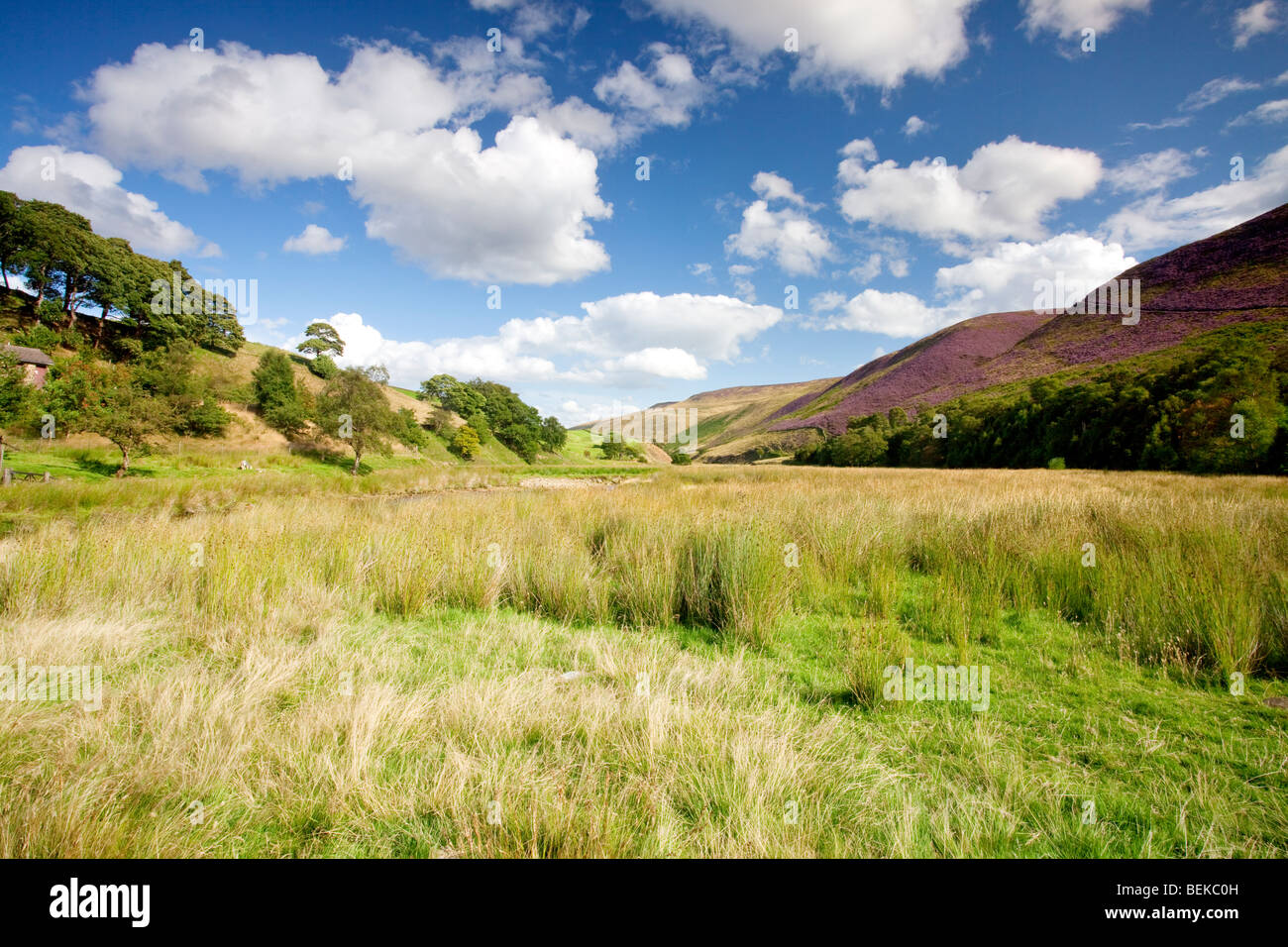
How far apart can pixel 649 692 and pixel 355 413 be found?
126ft

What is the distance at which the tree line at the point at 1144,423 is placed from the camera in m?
17.4

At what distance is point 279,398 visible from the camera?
40281mm

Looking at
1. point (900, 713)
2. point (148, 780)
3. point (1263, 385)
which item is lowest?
point (900, 713)

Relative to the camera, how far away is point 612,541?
6707mm

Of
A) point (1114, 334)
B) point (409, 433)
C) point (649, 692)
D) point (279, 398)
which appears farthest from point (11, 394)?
point (1114, 334)

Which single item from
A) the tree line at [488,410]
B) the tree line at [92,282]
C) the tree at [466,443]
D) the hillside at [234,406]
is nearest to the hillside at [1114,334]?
the tree line at [488,410]

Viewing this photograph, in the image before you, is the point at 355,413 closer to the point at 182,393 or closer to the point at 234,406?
the point at 182,393

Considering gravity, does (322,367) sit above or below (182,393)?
above

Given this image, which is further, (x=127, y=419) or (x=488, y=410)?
(x=488, y=410)

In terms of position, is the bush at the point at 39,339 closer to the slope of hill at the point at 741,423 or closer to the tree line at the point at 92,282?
the tree line at the point at 92,282

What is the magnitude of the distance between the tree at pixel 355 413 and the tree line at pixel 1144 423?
42759 mm
